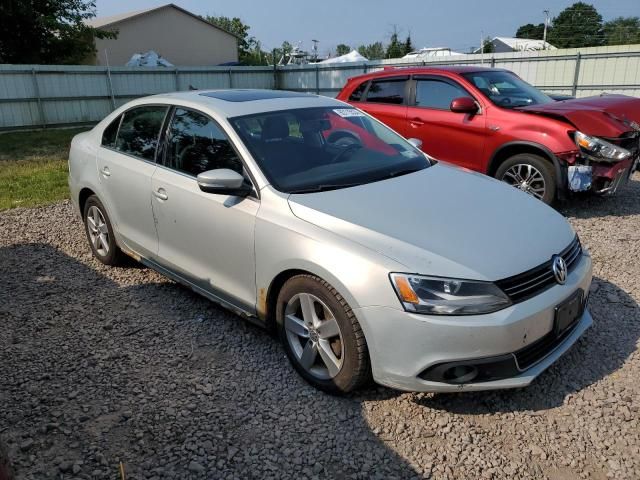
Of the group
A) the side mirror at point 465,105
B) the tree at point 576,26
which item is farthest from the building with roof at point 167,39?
the tree at point 576,26

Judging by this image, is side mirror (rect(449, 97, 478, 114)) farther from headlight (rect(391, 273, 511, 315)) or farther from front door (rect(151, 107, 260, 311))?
headlight (rect(391, 273, 511, 315))

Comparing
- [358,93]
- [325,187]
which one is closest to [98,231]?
[325,187]

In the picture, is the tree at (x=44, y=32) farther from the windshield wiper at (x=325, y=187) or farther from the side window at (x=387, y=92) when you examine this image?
the windshield wiper at (x=325, y=187)

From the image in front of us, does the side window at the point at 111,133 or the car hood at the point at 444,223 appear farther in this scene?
the side window at the point at 111,133

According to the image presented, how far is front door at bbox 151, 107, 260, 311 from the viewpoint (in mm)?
3322

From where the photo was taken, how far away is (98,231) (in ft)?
16.4

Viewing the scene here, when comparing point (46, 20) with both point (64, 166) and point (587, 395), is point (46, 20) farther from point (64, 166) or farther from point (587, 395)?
point (587, 395)

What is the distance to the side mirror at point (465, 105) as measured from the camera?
6.47 m

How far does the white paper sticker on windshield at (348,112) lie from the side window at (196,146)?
1.02m

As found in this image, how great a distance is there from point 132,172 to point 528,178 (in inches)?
173

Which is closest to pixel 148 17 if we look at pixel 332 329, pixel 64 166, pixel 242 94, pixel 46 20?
pixel 46 20

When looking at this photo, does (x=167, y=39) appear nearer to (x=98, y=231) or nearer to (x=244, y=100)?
(x=98, y=231)

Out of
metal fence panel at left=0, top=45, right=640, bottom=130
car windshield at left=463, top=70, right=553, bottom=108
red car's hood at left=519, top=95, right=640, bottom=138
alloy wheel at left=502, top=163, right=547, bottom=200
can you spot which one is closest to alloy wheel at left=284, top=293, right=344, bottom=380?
alloy wheel at left=502, top=163, right=547, bottom=200

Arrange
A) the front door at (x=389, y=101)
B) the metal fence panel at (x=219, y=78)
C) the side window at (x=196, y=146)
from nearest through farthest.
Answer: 1. the side window at (x=196, y=146)
2. the front door at (x=389, y=101)
3. the metal fence panel at (x=219, y=78)
